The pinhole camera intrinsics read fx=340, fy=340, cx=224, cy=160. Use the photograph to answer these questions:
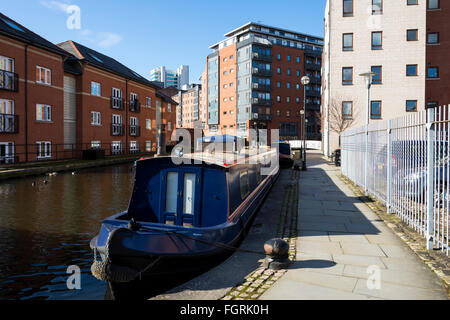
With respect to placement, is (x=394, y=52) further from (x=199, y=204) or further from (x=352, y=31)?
(x=199, y=204)

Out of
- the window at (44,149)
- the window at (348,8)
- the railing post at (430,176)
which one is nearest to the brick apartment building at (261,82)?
the window at (348,8)

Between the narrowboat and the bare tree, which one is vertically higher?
the bare tree

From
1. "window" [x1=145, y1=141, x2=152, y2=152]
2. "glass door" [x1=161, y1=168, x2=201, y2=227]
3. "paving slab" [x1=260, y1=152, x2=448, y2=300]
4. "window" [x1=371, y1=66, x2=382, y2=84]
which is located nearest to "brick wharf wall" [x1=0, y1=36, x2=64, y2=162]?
"window" [x1=145, y1=141, x2=152, y2=152]

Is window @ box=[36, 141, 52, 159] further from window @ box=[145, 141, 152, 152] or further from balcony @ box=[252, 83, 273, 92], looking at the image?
balcony @ box=[252, 83, 273, 92]

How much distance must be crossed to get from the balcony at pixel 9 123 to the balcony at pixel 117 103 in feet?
43.4

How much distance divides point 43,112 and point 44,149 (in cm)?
285

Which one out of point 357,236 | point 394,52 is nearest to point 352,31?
point 394,52

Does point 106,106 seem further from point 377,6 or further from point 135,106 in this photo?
point 377,6

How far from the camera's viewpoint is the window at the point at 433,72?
1372 inches

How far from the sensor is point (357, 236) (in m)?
7.22

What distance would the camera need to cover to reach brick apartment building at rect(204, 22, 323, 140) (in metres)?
66.7

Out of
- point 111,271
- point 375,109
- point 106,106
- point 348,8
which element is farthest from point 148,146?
point 111,271

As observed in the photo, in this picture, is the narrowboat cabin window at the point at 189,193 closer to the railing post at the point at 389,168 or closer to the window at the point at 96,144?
the railing post at the point at 389,168

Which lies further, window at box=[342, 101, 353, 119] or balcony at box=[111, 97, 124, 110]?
balcony at box=[111, 97, 124, 110]
